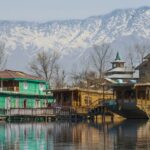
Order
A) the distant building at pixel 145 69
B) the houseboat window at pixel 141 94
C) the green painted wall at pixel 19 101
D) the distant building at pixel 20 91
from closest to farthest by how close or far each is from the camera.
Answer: the houseboat window at pixel 141 94
the green painted wall at pixel 19 101
the distant building at pixel 20 91
the distant building at pixel 145 69

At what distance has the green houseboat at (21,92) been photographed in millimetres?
95438

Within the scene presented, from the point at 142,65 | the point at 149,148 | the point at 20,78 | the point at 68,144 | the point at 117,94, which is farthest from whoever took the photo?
the point at 142,65

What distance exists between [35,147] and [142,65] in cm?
8533

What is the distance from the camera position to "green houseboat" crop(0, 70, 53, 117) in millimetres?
95438

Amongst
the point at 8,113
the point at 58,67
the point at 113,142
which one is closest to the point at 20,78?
the point at 8,113

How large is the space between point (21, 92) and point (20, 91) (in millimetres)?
561

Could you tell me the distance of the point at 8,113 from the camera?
8656 centimetres

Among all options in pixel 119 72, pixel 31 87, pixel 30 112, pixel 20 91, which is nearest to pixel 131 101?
pixel 30 112

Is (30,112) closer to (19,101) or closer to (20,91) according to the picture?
(19,101)

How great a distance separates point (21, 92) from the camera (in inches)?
3907

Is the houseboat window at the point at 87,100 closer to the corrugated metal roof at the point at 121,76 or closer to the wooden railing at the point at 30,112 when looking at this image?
the wooden railing at the point at 30,112

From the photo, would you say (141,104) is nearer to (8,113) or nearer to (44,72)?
(8,113)

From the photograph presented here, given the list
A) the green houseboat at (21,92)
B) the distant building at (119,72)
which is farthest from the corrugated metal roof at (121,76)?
the green houseboat at (21,92)

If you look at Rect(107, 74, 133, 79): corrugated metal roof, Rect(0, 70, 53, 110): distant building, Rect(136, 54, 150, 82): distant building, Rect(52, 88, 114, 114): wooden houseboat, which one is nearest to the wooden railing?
Rect(52, 88, 114, 114): wooden houseboat
